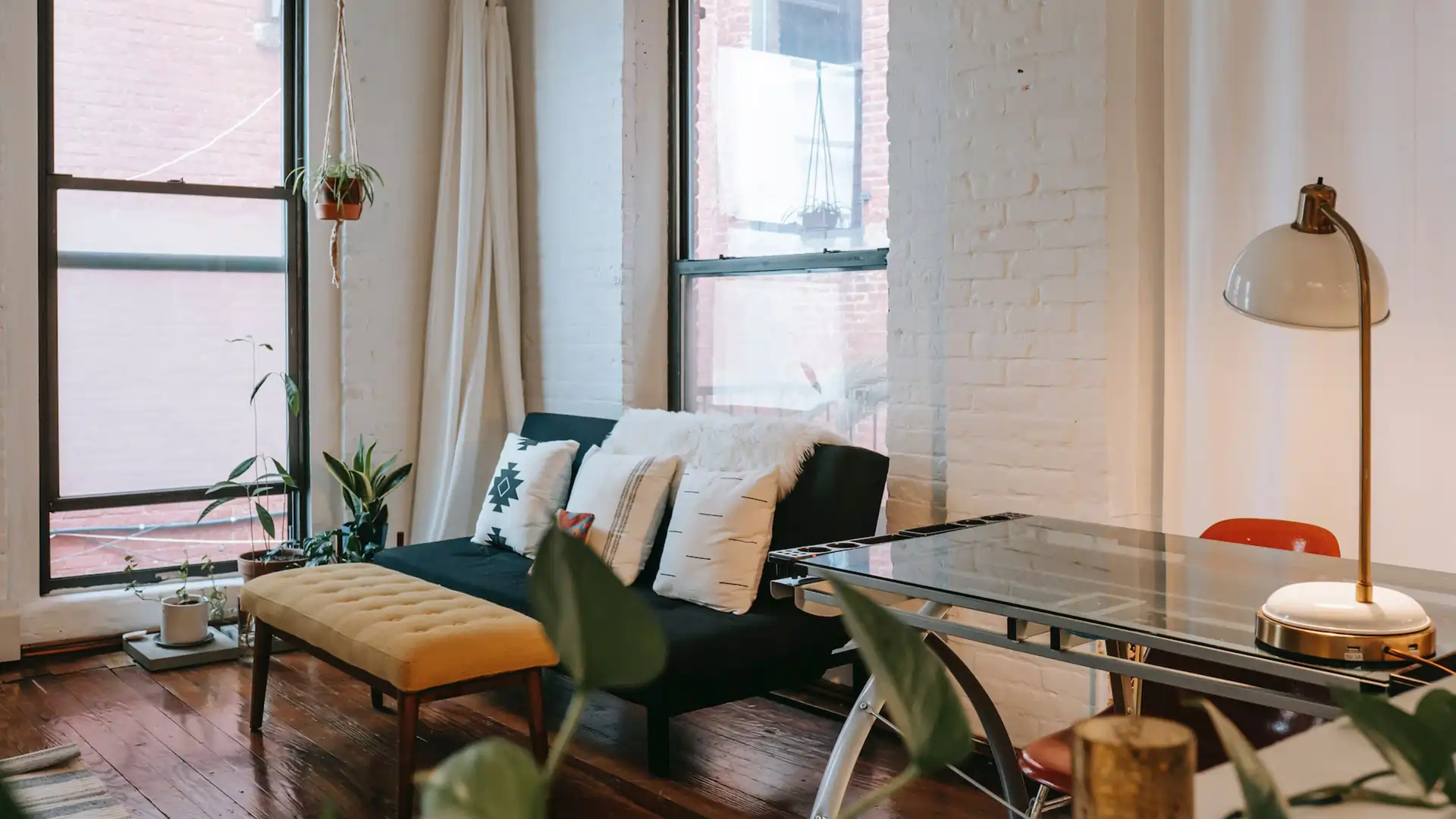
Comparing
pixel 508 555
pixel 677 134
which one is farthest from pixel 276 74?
pixel 508 555

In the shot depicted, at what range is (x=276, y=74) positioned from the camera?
5.11 meters

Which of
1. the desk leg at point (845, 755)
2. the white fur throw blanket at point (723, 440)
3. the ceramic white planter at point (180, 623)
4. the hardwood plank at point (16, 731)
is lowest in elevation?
the hardwood plank at point (16, 731)

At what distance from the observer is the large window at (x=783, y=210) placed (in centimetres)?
417

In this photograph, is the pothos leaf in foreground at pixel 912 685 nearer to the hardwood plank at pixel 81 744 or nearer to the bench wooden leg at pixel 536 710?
the bench wooden leg at pixel 536 710

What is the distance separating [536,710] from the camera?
3.21m

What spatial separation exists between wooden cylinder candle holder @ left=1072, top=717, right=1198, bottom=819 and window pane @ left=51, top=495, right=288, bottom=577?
16.6ft

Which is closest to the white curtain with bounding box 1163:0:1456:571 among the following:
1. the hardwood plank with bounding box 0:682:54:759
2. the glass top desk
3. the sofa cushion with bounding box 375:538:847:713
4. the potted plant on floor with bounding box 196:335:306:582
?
the glass top desk

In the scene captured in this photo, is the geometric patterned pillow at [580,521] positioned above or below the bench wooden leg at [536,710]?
above

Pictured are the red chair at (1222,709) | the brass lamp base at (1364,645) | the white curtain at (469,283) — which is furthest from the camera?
the white curtain at (469,283)

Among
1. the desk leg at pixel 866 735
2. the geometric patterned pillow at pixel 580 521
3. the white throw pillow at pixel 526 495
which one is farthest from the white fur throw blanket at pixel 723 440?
the desk leg at pixel 866 735

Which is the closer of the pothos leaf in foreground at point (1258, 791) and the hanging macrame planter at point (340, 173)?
the pothos leaf in foreground at point (1258, 791)

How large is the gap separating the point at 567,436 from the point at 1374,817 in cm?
423

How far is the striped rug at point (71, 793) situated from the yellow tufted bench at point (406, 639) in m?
0.52

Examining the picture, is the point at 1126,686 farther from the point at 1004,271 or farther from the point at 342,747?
the point at 342,747
